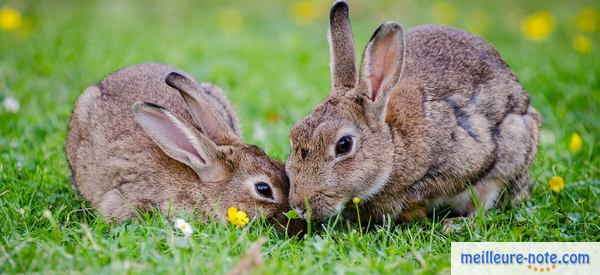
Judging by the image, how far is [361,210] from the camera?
5.86 metres

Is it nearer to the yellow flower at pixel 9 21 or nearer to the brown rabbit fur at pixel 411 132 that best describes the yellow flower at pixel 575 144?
the brown rabbit fur at pixel 411 132

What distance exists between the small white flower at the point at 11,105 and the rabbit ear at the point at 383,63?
12.6 ft

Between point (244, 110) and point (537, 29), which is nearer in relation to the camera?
→ point (244, 110)

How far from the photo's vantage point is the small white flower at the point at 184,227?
4.99 meters

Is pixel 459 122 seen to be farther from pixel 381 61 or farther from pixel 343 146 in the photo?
pixel 343 146

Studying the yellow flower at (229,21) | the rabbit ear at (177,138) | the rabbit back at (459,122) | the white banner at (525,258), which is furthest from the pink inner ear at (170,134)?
the yellow flower at (229,21)

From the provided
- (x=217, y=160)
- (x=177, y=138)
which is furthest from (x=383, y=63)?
(x=177, y=138)

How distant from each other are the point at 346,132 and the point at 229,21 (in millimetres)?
7170

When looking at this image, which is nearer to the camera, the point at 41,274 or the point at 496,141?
the point at 41,274

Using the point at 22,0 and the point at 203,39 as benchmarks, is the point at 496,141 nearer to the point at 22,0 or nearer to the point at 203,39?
the point at 203,39

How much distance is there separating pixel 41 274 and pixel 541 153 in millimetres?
4639

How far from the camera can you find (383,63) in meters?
5.68

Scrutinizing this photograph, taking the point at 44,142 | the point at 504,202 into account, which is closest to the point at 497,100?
the point at 504,202

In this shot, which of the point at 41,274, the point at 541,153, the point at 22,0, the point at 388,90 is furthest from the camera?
the point at 22,0
